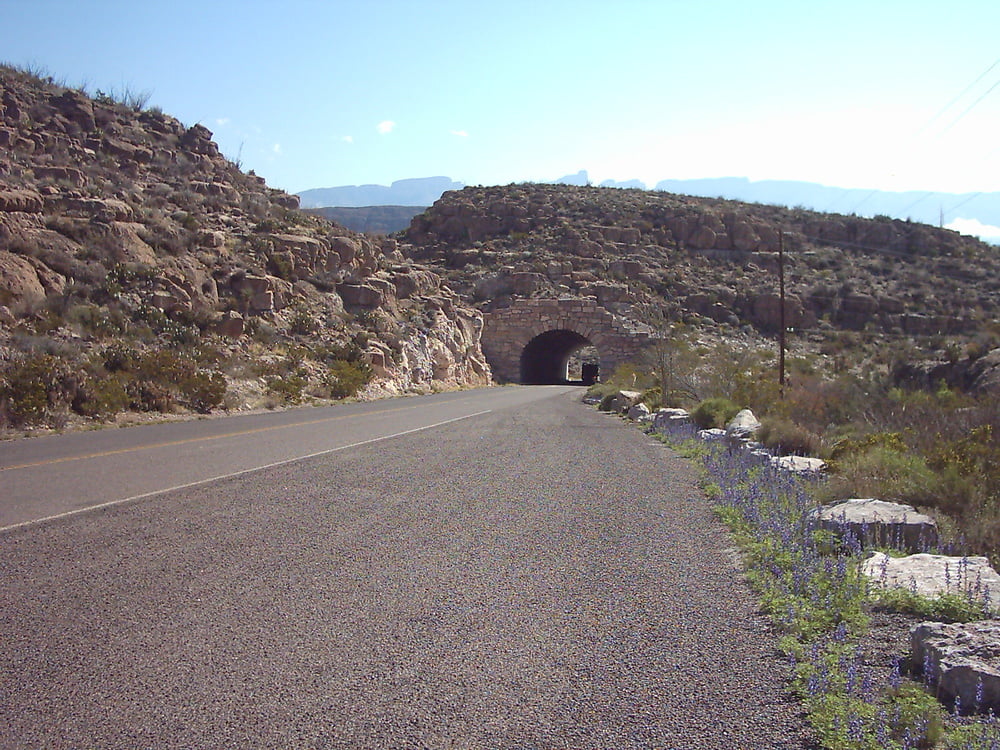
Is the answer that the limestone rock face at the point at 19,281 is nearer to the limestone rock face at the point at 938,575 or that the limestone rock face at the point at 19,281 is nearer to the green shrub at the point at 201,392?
the green shrub at the point at 201,392

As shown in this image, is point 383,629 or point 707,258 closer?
point 383,629

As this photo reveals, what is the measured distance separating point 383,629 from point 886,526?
13.9ft

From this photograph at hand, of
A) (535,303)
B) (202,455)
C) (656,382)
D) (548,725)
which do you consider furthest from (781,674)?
(535,303)

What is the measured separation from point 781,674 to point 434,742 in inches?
72.0

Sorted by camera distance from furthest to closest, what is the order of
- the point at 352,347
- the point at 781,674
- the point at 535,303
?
the point at 535,303 → the point at 352,347 → the point at 781,674

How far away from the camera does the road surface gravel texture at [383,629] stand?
3.49 m

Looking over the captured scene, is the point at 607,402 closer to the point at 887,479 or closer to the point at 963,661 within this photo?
the point at 887,479

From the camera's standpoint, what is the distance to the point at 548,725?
3502 mm

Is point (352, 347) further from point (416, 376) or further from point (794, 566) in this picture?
point (794, 566)

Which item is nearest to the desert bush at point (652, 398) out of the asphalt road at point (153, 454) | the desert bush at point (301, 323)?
the asphalt road at point (153, 454)

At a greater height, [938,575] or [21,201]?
[21,201]

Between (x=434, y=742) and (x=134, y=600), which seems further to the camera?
(x=134, y=600)

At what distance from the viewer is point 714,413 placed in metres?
18.3

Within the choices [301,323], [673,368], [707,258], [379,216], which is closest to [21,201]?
[301,323]
